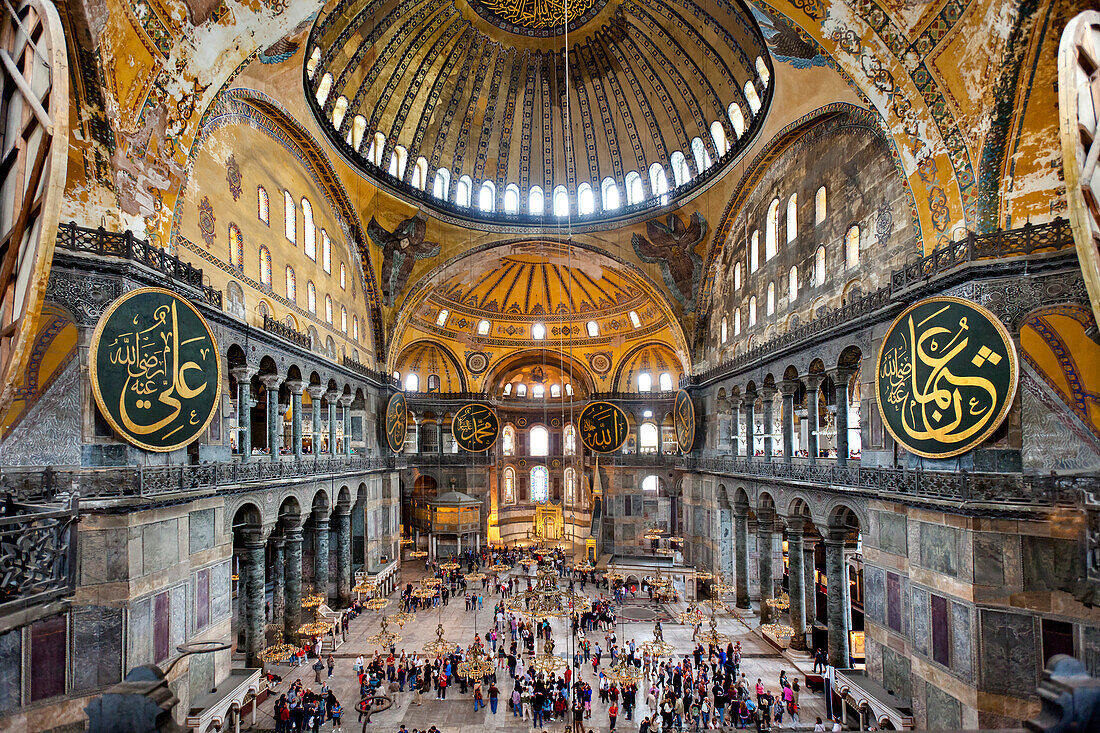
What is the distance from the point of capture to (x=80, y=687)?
782 cm

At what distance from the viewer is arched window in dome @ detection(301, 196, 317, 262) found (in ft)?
56.1

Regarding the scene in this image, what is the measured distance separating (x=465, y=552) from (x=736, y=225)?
60.5 ft

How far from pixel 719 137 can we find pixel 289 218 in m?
14.0

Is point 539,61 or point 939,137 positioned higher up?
point 539,61

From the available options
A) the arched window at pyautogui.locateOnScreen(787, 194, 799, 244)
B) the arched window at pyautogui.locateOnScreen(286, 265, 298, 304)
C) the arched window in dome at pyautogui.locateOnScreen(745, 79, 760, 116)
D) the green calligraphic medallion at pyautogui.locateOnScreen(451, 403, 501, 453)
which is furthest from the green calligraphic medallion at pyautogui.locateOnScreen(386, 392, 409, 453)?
the arched window in dome at pyautogui.locateOnScreen(745, 79, 760, 116)

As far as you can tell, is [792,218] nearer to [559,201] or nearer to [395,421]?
[559,201]

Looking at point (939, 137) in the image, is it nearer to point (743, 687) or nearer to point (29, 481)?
point (743, 687)

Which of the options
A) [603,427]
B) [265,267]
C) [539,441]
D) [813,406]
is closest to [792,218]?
[813,406]

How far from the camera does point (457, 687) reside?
1416cm

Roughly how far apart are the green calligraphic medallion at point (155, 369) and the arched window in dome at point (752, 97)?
621 inches

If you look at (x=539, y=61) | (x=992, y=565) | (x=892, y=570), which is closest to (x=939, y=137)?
(x=992, y=565)

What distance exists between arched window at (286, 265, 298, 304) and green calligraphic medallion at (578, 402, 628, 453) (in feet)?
35.5

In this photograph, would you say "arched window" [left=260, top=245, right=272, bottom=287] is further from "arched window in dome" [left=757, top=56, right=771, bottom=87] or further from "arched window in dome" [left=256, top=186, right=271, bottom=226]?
"arched window in dome" [left=757, top=56, right=771, bottom=87]

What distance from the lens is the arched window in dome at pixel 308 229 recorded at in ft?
56.1
